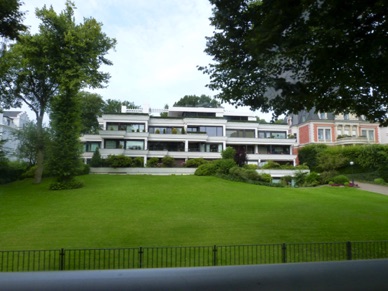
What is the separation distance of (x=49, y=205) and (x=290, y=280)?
2098 cm

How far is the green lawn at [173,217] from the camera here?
11961 mm

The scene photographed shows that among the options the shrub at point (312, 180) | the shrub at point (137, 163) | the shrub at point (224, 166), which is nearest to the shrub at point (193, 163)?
the shrub at point (224, 166)

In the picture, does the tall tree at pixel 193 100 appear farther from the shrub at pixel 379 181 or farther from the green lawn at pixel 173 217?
the green lawn at pixel 173 217

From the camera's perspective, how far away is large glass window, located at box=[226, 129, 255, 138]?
4906 centimetres

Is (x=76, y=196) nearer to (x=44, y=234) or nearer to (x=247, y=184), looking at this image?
(x=44, y=234)

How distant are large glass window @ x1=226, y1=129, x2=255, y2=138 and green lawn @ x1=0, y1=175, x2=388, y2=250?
23360 millimetres

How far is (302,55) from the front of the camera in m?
6.91

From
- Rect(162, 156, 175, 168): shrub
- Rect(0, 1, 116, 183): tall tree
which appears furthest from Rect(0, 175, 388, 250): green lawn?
Rect(162, 156, 175, 168): shrub

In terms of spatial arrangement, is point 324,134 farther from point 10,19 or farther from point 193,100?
point 10,19

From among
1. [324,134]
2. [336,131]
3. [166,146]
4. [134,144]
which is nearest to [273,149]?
[324,134]

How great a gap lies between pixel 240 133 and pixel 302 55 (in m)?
42.9

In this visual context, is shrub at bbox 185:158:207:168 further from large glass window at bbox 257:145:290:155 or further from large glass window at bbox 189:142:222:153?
large glass window at bbox 257:145:290:155

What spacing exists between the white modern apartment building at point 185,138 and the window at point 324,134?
190 inches

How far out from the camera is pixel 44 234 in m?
12.8
